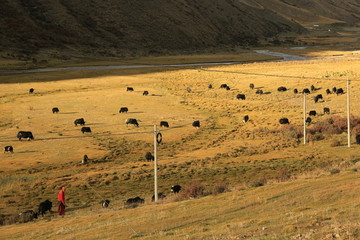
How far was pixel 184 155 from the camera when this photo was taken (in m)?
35.7

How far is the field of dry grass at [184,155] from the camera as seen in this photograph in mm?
17109

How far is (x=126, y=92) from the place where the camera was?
65688 mm

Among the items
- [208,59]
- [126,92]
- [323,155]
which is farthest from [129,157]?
[208,59]

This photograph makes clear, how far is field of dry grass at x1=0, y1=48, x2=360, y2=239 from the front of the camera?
1711 centimetres

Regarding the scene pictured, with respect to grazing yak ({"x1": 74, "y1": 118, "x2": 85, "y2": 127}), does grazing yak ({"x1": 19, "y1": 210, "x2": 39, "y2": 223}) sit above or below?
below

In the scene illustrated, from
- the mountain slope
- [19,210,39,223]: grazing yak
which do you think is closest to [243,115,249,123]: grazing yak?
[19,210,39,223]: grazing yak

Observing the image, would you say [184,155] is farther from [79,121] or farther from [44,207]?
[44,207]

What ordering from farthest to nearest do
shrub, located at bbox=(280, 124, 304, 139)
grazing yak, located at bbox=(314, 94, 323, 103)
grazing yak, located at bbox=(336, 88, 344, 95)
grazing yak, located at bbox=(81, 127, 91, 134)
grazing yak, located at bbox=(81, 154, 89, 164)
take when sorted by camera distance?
1. grazing yak, located at bbox=(336, 88, 344, 95)
2. grazing yak, located at bbox=(314, 94, 323, 103)
3. grazing yak, located at bbox=(81, 127, 91, 134)
4. shrub, located at bbox=(280, 124, 304, 139)
5. grazing yak, located at bbox=(81, 154, 89, 164)

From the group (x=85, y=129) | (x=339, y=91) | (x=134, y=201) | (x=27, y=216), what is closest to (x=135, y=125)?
(x=85, y=129)

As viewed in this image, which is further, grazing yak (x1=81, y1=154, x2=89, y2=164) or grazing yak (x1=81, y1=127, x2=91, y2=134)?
grazing yak (x1=81, y1=127, x2=91, y2=134)

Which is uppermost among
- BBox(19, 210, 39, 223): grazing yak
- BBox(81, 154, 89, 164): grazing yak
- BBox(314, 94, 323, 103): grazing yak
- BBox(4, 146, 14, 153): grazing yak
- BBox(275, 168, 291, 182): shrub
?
BBox(314, 94, 323, 103): grazing yak

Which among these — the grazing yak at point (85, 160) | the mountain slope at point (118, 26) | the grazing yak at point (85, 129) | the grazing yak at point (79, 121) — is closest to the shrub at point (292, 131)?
the grazing yak at point (85, 129)

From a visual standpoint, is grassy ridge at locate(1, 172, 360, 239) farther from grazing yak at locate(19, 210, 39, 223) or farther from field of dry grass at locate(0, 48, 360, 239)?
grazing yak at locate(19, 210, 39, 223)

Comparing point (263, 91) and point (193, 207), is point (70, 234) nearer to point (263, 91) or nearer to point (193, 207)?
point (193, 207)
